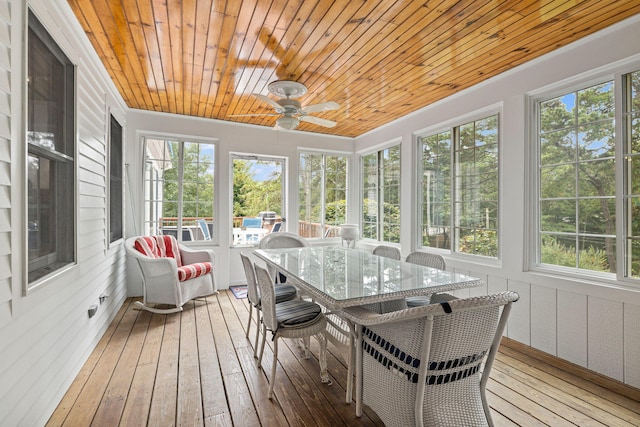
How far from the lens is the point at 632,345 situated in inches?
84.8

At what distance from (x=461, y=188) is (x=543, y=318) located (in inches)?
61.6

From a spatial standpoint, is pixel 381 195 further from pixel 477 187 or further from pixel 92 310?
pixel 92 310

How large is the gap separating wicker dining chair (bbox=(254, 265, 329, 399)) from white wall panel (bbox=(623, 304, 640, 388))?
2094 millimetres

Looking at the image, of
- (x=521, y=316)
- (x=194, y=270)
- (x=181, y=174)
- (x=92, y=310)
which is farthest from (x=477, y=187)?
(x=181, y=174)

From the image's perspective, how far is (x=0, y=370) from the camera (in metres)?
1.35

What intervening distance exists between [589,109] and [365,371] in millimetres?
2709

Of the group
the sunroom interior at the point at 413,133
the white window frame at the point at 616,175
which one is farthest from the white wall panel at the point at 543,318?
the white window frame at the point at 616,175

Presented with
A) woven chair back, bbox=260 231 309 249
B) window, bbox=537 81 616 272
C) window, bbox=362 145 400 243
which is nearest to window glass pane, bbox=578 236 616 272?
window, bbox=537 81 616 272

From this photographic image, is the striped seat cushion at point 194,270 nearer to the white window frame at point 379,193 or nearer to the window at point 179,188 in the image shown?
the window at point 179,188

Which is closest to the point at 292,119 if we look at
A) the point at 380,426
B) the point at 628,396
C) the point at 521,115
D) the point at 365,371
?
the point at 521,115

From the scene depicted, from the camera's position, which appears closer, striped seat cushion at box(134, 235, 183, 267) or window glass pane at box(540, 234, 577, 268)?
window glass pane at box(540, 234, 577, 268)

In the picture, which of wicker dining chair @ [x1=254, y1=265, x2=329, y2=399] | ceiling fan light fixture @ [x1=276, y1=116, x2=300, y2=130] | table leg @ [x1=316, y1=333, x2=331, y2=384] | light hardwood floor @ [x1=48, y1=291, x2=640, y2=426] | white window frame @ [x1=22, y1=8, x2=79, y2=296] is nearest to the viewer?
white window frame @ [x1=22, y1=8, x2=79, y2=296]

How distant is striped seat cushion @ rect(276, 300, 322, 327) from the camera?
2.06 metres

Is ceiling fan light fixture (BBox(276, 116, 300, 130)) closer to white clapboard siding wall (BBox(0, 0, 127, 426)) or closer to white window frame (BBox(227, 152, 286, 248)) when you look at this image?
white clapboard siding wall (BBox(0, 0, 127, 426))
